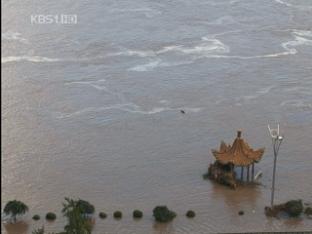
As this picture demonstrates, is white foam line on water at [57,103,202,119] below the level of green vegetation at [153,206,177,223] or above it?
above

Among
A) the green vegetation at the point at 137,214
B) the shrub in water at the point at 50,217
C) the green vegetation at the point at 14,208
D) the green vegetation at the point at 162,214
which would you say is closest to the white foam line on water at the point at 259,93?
the green vegetation at the point at 162,214

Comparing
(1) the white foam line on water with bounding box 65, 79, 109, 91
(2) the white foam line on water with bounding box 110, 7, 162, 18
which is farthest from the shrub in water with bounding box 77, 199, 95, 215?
(2) the white foam line on water with bounding box 110, 7, 162, 18

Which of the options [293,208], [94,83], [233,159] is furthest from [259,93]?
[293,208]

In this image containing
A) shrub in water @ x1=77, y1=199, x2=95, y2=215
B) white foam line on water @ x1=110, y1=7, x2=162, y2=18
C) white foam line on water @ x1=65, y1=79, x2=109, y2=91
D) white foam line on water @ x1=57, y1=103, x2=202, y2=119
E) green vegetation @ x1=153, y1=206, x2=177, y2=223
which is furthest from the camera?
white foam line on water @ x1=110, y1=7, x2=162, y2=18

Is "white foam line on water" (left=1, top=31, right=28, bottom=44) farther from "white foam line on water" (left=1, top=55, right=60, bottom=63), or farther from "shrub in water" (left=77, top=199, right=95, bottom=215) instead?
"shrub in water" (left=77, top=199, right=95, bottom=215)

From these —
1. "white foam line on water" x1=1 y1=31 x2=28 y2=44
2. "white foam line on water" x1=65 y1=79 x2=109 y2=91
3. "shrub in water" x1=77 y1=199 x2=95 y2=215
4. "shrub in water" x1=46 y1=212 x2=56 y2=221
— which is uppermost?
"white foam line on water" x1=1 y1=31 x2=28 y2=44

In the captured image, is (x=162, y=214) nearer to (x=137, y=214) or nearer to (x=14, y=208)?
(x=137, y=214)

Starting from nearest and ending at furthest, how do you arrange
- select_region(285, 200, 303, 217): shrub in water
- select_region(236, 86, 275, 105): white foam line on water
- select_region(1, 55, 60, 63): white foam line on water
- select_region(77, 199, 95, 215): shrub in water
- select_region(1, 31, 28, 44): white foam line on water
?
select_region(77, 199, 95, 215): shrub in water
select_region(285, 200, 303, 217): shrub in water
select_region(236, 86, 275, 105): white foam line on water
select_region(1, 55, 60, 63): white foam line on water
select_region(1, 31, 28, 44): white foam line on water

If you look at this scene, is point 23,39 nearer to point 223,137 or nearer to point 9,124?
point 9,124
